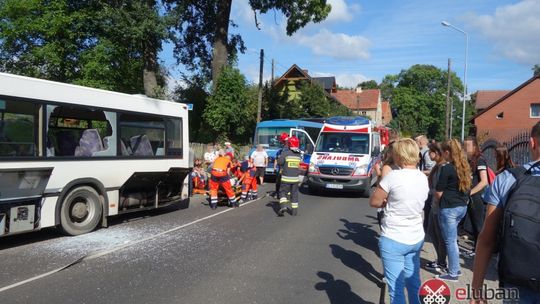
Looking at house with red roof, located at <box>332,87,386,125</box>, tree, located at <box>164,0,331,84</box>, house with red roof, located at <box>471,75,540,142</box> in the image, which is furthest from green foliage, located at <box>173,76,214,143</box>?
house with red roof, located at <box>332,87,386,125</box>

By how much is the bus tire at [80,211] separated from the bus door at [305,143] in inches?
451

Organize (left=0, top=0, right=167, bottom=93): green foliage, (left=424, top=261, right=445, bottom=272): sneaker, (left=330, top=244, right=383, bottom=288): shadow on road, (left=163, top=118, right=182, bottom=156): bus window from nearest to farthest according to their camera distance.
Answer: (left=330, top=244, right=383, bottom=288): shadow on road < (left=424, top=261, right=445, bottom=272): sneaker < (left=163, top=118, right=182, bottom=156): bus window < (left=0, top=0, right=167, bottom=93): green foliage

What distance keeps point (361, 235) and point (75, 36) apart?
1793cm

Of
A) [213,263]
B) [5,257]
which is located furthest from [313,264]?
[5,257]

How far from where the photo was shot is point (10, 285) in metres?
5.18

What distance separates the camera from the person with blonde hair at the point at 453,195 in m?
5.53

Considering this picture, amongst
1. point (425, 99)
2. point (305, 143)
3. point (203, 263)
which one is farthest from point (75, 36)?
point (425, 99)

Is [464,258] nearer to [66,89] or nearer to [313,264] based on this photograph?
[313,264]

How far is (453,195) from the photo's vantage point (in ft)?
18.2

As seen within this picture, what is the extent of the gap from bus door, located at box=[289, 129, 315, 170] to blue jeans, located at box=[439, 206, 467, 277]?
1305cm

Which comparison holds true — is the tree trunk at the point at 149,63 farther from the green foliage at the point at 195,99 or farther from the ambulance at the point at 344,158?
the ambulance at the point at 344,158

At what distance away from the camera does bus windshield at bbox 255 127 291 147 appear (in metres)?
20.0

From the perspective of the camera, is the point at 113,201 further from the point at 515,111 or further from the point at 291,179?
the point at 515,111

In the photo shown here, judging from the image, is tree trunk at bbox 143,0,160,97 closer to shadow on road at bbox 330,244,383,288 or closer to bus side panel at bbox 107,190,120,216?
bus side panel at bbox 107,190,120,216
